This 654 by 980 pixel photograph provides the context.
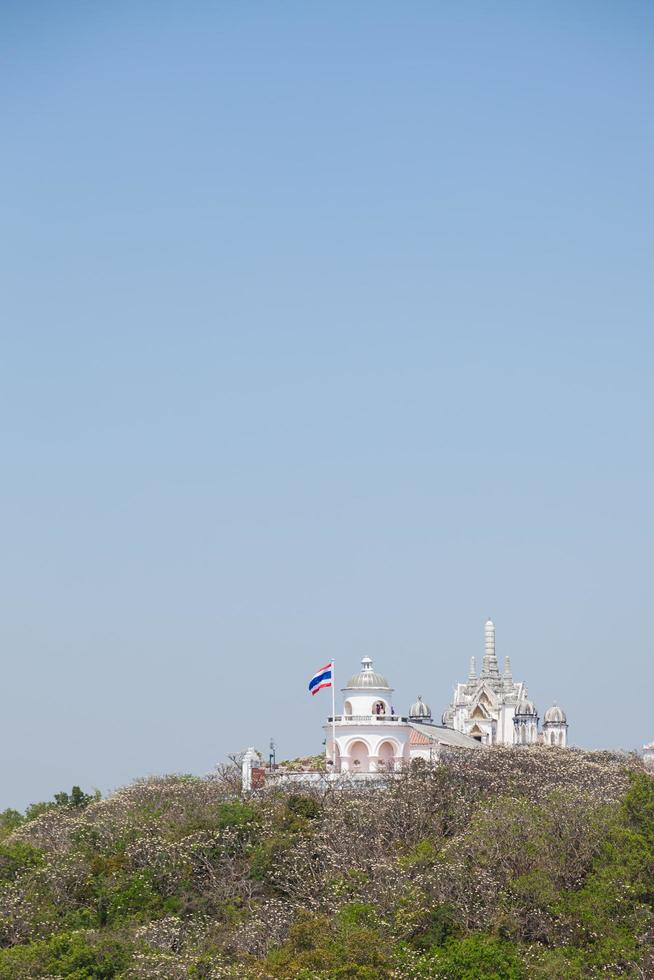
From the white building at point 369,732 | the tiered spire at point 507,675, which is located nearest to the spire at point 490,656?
the tiered spire at point 507,675

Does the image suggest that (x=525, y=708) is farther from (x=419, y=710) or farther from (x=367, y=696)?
(x=367, y=696)

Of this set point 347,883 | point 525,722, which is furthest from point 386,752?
point 525,722

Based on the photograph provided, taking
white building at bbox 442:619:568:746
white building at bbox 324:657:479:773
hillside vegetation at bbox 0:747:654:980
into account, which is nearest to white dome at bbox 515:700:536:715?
white building at bbox 442:619:568:746

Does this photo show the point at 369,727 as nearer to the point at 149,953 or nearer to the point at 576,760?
the point at 576,760

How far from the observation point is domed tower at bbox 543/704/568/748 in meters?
128

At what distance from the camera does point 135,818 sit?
70250mm

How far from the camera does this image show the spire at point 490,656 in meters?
142

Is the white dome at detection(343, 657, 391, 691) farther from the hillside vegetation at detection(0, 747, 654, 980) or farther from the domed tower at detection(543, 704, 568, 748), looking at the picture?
the domed tower at detection(543, 704, 568, 748)

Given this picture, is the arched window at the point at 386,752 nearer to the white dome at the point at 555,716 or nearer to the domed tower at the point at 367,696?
the domed tower at the point at 367,696

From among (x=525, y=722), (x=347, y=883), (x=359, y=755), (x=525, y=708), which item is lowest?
(x=347, y=883)

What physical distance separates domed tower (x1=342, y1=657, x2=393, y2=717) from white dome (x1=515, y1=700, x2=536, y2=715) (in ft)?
147

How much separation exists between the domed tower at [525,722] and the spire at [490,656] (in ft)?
39.5

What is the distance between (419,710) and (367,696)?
115 feet

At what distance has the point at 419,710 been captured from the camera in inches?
4690
